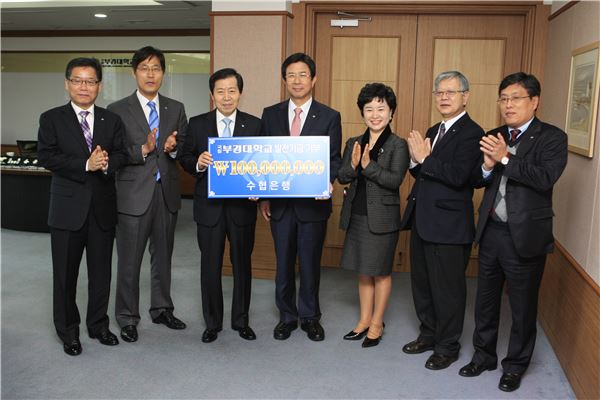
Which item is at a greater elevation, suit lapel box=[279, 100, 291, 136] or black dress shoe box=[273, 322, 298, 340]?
suit lapel box=[279, 100, 291, 136]

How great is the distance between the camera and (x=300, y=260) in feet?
12.4

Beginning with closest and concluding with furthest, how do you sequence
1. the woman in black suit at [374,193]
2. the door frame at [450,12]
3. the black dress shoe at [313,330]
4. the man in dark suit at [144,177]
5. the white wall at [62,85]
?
the woman in black suit at [374,193] → the man in dark suit at [144,177] → the black dress shoe at [313,330] → the door frame at [450,12] → the white wall at [62,85]

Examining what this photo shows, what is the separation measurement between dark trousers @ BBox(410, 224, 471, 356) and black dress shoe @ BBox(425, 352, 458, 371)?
25 mm

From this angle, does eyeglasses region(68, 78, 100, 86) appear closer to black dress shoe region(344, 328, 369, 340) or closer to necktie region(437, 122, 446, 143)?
necktie region(437, 122, 446, 143)

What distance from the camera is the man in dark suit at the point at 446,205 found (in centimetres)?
316

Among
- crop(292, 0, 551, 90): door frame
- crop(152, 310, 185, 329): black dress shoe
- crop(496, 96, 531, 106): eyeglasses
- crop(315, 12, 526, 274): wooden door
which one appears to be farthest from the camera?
crop(315, 12, 526, 274): wooden door

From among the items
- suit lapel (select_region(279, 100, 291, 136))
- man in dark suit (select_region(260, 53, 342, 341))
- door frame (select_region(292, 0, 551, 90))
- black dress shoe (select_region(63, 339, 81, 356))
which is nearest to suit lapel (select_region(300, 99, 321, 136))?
man in dark suit (select_region(260, 53, 342, 341))

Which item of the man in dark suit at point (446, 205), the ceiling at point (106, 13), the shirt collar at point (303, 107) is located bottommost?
the man in dark suit at point (446, 205)

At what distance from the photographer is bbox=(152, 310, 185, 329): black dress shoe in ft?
12.9

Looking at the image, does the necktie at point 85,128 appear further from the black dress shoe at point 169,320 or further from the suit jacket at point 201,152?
the black dress shoe at point 169,320

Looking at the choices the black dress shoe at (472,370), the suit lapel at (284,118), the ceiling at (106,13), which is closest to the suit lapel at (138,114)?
the suit lapel at (284,118)

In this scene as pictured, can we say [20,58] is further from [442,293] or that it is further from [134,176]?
[442,293]

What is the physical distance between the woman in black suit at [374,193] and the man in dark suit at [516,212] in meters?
0.52

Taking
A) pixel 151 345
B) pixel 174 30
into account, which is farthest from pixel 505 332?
pixel 174 30
